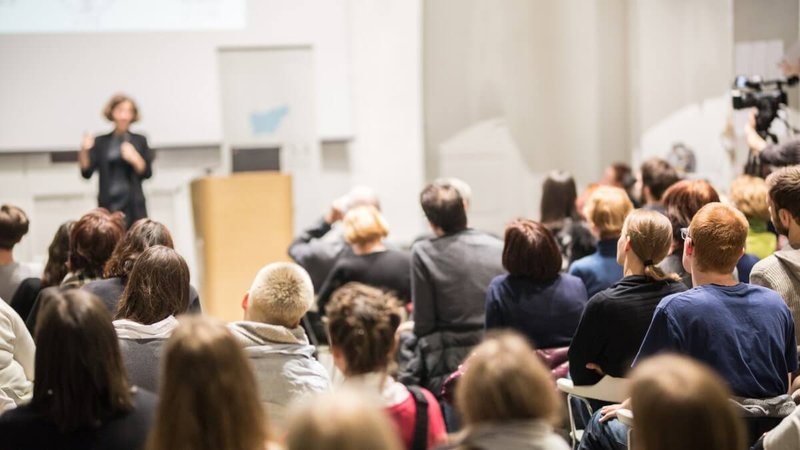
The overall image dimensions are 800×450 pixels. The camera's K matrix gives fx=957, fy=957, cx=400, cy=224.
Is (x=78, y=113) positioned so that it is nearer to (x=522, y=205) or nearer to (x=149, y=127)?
(x=149, y=127)

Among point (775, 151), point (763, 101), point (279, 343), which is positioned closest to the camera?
point (279, 343)

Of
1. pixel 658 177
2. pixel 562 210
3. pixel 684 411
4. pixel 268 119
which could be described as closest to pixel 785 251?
pixel 684 411

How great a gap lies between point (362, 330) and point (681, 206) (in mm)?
1970

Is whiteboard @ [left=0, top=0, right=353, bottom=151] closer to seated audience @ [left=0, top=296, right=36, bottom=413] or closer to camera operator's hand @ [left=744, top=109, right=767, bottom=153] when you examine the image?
camera operator's hand @ [left=744, top=109, right=767, bottom=153]

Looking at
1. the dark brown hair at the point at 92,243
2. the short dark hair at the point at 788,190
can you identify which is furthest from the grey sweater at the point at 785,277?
the dark brown hair at the point at 92,243

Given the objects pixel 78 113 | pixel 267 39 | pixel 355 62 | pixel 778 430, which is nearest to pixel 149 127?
pixel 78 113

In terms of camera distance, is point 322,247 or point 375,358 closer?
point 375,358

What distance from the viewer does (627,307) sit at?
9.90ft

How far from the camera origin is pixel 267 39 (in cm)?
695

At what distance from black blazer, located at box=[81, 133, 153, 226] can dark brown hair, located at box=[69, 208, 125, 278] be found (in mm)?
2254

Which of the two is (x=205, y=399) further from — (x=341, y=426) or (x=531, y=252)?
(x=531, y=252)

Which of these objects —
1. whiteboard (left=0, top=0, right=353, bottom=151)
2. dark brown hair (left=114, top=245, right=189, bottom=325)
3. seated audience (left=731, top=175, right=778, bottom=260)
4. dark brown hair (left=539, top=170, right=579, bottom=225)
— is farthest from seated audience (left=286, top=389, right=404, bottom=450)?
whiteboard (left=0, top=0, right=353, bottom=151)

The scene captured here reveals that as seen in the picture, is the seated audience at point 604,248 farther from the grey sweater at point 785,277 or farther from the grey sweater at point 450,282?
the grey sweater at point 785,277

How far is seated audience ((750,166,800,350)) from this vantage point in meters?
3.03
